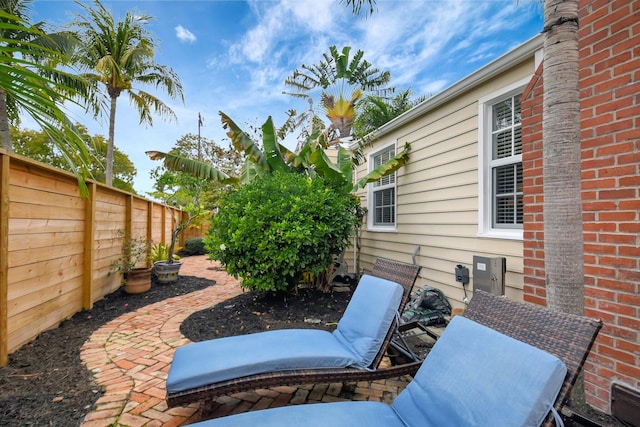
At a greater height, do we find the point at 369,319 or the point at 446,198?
the point at 446,198

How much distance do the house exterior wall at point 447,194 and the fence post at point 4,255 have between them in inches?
205

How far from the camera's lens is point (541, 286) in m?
2.96

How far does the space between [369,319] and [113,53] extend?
14943 millimetres

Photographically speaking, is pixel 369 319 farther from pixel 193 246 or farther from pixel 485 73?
pixel 193 246

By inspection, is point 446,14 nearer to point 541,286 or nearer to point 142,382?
point 541,286

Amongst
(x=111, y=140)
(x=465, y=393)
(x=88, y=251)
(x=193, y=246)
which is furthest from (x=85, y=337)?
(x=111, y=140)

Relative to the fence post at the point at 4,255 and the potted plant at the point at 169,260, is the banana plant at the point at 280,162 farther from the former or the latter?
the fence post at the point at 4,255

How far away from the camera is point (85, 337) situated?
3887 millimetres

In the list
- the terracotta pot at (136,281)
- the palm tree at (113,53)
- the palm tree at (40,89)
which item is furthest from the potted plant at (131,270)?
the palm tree at (113,53)

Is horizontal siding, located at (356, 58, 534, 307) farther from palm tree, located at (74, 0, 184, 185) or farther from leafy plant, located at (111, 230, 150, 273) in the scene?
palm tree, located at (74, 0, 184, 185)

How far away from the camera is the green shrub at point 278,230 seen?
15.6 ft

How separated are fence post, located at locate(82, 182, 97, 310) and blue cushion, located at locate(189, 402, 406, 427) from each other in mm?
4256

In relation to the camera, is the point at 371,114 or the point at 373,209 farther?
the point at 371,114

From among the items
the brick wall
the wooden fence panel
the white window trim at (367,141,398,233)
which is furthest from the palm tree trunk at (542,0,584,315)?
the wooden fence panel
